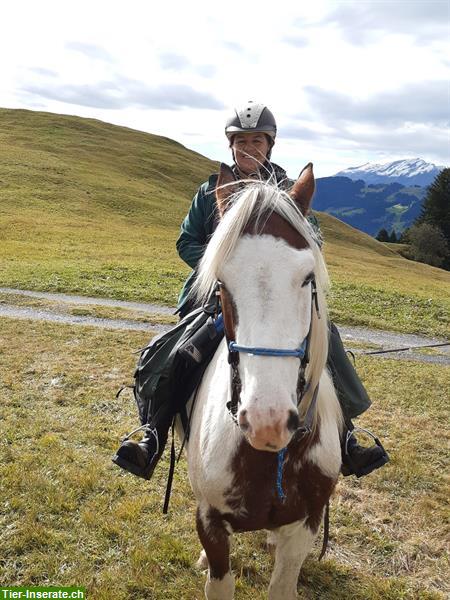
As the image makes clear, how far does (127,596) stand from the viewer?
4.07 m

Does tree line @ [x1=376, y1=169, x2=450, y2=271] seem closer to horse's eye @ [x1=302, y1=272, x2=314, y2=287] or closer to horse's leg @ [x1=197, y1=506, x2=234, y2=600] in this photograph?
horse's leg @ [x1=197, y1=506, x2=234, y2=600]

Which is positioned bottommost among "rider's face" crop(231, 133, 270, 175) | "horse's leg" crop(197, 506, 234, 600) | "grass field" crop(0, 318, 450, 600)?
"grass field" crop(0, 318, 450, 600)

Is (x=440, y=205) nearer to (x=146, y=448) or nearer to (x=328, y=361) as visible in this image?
(x=328, y=361)

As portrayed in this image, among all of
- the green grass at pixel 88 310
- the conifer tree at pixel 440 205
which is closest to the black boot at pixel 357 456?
the green grass at pixel 88 310

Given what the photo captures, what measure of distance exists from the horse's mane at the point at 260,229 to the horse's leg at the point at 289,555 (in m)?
1.22

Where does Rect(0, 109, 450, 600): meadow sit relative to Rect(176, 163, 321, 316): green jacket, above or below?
below

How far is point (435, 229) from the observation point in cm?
6425

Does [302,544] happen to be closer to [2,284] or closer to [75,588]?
[75,588]

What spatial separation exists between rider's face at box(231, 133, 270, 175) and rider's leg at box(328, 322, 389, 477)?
151 centimetres

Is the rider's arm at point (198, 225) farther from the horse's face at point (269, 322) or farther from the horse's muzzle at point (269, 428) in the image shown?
the horse's muzzle at point (269, 428)

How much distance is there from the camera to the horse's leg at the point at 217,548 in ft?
10.8

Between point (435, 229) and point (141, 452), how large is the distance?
67379 millimetres

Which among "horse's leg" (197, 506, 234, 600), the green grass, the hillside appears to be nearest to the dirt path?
the green grass

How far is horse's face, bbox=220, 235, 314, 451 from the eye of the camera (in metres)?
2.14
